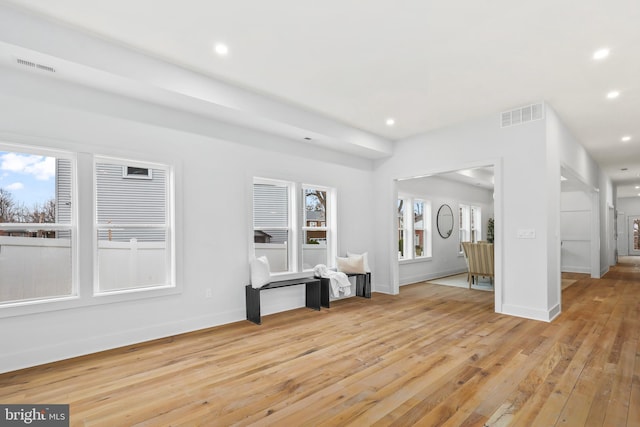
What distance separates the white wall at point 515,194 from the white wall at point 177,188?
2288 millimetres

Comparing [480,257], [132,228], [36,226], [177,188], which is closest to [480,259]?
[480,257]

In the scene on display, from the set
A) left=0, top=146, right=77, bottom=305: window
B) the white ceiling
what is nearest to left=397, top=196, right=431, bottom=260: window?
the white ceiling

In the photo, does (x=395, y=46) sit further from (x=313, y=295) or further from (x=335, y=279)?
(x=313, y=295)

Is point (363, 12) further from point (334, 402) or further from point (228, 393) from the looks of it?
point (228, 393)

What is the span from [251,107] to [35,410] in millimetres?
3355

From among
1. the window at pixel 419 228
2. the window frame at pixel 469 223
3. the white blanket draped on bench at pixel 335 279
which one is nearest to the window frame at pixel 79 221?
the white blanket draped on bench at pixel 335 279

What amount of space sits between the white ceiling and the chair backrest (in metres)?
2.85

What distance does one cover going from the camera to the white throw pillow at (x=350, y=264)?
18.5ft

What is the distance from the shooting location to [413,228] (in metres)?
7.76

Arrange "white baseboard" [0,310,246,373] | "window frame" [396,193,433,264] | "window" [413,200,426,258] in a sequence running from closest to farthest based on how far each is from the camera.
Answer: "white baseboard" [0,310,246,373] → "window frame" [396,193,433,264] → "window" [413,200,426,258]

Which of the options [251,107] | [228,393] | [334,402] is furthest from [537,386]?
[251,107]

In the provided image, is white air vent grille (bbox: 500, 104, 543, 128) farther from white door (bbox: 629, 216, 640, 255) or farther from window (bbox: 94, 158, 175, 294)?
white door (bbox: 629, 216, 640, 255)

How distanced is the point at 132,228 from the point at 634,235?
19897 mm

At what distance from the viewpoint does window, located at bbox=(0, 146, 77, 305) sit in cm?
300
